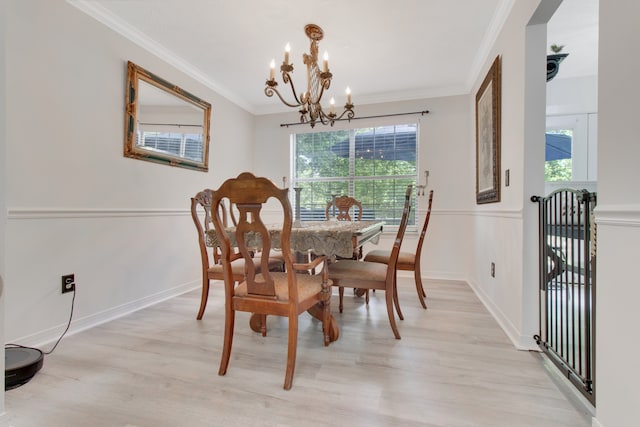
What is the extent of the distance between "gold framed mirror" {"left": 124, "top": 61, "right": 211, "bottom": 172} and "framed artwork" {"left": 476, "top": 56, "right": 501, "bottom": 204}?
9.36 feet

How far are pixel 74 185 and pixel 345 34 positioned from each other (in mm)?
2381

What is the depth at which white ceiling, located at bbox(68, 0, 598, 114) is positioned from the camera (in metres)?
2.13

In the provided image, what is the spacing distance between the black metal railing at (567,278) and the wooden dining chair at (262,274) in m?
1.18

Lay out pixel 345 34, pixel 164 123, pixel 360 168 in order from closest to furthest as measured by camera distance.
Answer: pixel 345 34, pixel 164 123, pixel 360 168

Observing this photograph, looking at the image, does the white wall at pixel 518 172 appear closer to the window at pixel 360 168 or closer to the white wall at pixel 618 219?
the white wall at pixel 618 219

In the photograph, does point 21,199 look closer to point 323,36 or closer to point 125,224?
point 125,224

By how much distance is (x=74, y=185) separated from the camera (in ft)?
6.72

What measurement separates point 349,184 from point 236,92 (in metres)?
1.91

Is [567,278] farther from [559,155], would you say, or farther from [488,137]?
[559,155]

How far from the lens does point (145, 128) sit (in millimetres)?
2555

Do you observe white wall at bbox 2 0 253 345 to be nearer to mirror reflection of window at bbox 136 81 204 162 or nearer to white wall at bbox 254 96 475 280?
mirror reflection of window at bbox 136 81 204 162

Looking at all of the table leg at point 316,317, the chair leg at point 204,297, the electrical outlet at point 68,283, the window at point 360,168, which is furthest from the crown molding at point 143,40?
the table leg at point 316,317

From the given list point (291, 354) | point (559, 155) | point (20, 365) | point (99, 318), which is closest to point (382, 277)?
point (291, 354)

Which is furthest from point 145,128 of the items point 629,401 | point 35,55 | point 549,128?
point 549,128
